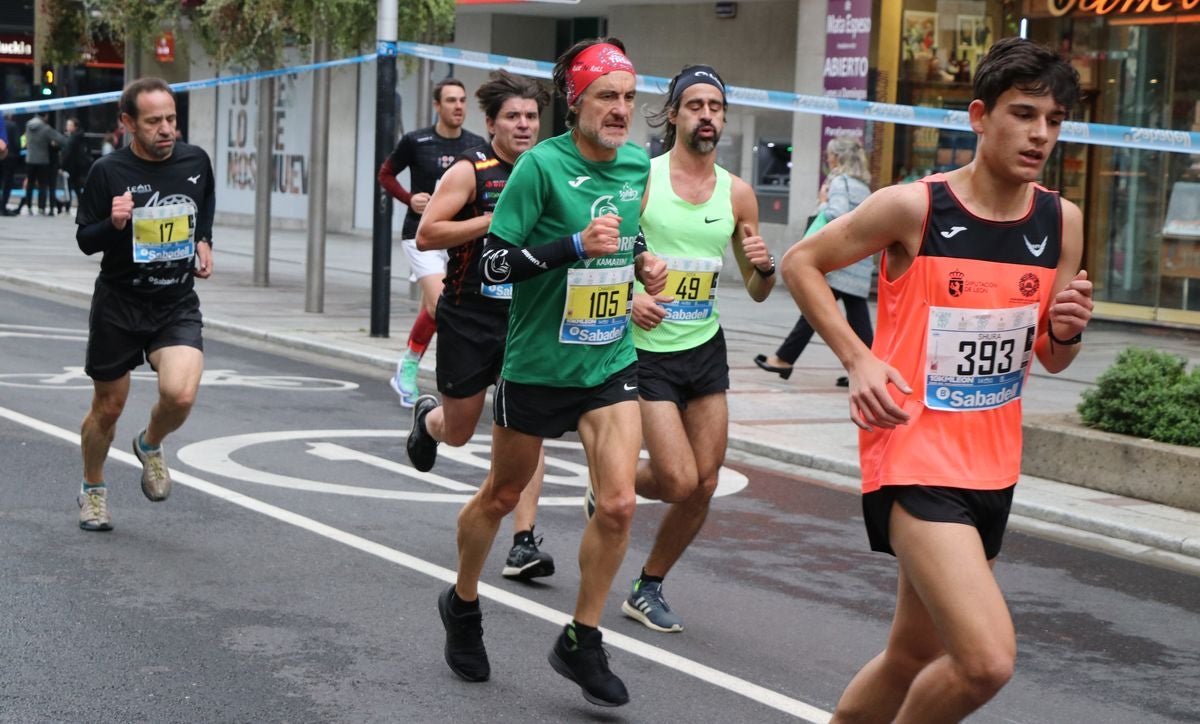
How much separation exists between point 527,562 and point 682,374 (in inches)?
45.9

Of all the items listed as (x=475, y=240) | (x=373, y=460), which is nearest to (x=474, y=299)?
(x=475, y=240)

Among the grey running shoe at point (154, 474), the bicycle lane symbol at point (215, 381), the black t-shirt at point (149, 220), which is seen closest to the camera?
the black t-shirt at point (149, 220)

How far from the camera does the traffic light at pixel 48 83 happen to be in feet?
108

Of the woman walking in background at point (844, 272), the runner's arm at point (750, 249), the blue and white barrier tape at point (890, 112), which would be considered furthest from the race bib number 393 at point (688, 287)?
the woman walking in background at point (844, 272)

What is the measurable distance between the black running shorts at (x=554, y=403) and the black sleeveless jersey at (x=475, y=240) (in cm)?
169

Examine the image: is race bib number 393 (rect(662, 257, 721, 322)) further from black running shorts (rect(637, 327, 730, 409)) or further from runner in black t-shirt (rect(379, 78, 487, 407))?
runner in black t-shirt (rect(379, 78, 487, 407))

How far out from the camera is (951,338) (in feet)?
13.6

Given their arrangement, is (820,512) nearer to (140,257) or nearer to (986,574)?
(140,257)

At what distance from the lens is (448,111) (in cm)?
1102

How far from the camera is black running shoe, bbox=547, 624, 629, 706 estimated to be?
17.0 ft

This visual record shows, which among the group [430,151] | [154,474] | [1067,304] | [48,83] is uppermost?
[48,83]

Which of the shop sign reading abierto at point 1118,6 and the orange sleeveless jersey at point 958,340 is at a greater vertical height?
the shop sign reading abierto at point 1118,6

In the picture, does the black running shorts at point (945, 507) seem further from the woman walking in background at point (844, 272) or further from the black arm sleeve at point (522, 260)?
the woman walking in background at point (844, 272)

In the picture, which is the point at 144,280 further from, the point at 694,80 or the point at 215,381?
the point at 215,381
